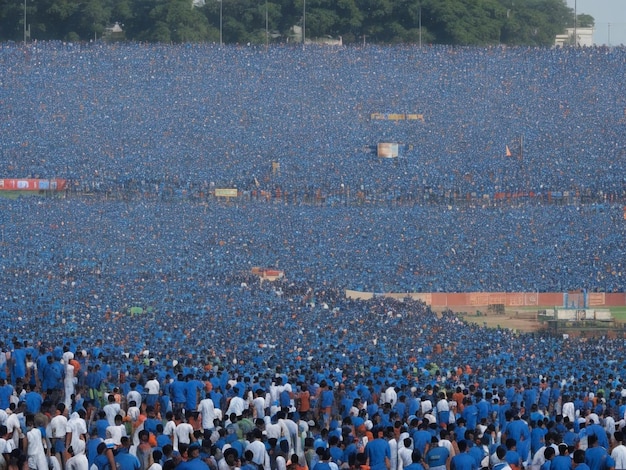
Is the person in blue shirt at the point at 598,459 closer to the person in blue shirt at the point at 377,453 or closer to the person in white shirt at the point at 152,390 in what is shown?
the person in blue shirt at the point at 377,453

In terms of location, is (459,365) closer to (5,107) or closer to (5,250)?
(5,250)

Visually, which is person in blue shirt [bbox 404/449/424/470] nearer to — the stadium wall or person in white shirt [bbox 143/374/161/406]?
person in white shirt [bbox 143/374/161/406]

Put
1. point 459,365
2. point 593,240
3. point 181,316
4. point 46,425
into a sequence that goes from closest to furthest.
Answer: point 46,425
point 459,365
point 181,316
point 593,240

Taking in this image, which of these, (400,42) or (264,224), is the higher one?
(400,42)

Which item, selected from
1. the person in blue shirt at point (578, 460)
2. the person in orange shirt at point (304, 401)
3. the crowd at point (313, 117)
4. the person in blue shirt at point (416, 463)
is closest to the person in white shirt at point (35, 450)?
the person in blue shirt at point (416, 463)

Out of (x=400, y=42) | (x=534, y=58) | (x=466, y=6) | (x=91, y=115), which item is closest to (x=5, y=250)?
(x=91, y=115)

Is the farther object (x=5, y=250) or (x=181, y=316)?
(x=5, y=250)

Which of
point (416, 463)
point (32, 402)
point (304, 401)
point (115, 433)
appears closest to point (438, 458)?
point (416, 463)

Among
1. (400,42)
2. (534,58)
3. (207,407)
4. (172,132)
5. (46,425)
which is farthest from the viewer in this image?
(400,42)
